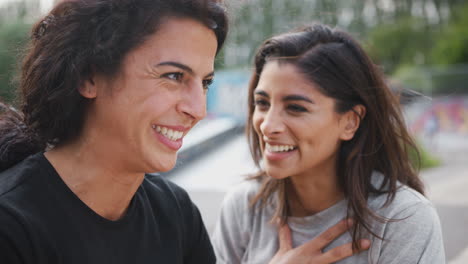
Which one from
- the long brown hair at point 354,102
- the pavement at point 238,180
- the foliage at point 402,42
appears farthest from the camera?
the foliage at point 402,42

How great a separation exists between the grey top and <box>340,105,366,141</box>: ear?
262mm

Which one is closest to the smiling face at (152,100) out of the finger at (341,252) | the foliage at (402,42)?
the finger at (341,252)

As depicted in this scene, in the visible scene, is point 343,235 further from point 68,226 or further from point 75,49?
point 75,49

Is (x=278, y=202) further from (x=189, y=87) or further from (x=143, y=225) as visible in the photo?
(x=189, y=87)

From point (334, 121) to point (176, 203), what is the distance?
3.35 ft

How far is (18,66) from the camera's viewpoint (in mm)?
1705

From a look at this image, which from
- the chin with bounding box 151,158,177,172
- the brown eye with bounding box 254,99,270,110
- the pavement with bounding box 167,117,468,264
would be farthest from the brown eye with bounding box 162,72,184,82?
the pavement with bounding box 167,117,468,264

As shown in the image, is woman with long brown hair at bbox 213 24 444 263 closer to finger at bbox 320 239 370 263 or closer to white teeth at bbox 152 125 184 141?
finger at bbox 320 239 370 263

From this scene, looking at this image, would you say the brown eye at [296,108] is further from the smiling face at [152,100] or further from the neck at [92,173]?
the neck at [92,173]

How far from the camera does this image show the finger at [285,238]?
97.1 inches

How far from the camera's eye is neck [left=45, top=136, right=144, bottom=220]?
59.7 inches

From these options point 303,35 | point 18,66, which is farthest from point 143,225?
point 303,35

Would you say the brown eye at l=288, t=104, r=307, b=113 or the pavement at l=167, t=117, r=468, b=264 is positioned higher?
the brown eye at l=288, t=104, r=307, b=113

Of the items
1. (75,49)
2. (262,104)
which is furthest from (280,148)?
(75,49)
